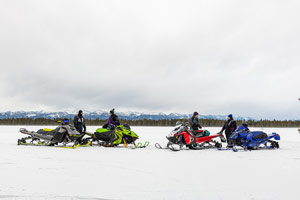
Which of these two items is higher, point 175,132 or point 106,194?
point 175,132

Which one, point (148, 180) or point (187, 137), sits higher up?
point (187, 137)

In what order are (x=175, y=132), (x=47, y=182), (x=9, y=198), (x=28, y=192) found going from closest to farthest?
(x=9, y=198) < (x=28, y=192) < (x=47, y=182) < (x=175, y=132)

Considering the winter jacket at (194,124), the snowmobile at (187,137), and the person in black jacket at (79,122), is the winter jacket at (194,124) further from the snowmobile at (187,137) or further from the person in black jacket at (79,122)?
the person in black jacket at (79,122)

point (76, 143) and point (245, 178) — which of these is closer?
point (245, 178)

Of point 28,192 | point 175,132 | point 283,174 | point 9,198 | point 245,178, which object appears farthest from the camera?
point 175,132

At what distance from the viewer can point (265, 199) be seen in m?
3.49

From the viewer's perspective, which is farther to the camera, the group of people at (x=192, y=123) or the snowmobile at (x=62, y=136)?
the snowmobile at (x=62, y=136)

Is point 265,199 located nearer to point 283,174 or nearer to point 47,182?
point 283,174

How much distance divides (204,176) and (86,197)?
8.01 ft

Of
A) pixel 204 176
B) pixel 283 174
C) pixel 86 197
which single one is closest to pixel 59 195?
pixel 86 197

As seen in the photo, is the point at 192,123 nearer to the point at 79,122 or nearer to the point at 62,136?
the point at 79,122

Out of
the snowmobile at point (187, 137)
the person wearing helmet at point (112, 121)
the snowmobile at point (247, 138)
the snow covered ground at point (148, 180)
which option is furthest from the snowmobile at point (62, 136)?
the snowmobile at point (247, 138)

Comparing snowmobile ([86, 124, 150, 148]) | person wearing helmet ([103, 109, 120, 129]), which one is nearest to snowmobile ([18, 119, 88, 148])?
snowmobile ([86, 124, 150, 148])

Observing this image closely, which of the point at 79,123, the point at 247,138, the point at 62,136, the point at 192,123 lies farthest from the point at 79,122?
the point at 247,138
